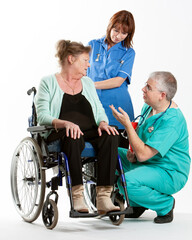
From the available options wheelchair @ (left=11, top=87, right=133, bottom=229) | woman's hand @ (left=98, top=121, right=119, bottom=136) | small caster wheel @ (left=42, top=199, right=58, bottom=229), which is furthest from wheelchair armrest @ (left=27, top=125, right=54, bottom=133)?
small caster wheel @ (left=42, top=199, right=58, bottom=229)

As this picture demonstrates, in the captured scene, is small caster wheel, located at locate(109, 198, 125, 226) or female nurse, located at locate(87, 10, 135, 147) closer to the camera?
small caster wheel, located at locate(109, 198, 125, 226)

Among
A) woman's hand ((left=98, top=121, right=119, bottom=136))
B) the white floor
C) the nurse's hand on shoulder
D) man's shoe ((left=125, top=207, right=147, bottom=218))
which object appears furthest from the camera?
man's shoe ((left=125, top=207, right=147, bottom=218))

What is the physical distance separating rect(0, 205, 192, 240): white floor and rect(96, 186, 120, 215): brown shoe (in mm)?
135

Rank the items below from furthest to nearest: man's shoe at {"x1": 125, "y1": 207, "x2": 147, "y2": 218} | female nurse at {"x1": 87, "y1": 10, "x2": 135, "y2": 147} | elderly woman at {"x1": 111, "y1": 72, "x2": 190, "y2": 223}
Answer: female nurse at {"x1": 87, "y1": 10, "x2": 135, "y2": 147} < man's shoe at {"x1": 125, "y1": 207, "x2": 147, "y2": 218} < elderly woman at {"x1": 111, "y1": 72, "x2": 190, "y2": 223}

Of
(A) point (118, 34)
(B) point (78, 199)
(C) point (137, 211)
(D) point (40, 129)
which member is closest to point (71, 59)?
(D) point (40, 129)

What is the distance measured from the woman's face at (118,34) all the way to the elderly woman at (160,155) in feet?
1.56

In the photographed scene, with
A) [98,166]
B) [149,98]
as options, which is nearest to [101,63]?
[149,98]

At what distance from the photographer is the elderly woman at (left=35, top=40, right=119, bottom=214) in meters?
3.43

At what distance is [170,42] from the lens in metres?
6.01

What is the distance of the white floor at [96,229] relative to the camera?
3.32 m

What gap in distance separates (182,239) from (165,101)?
101 cm

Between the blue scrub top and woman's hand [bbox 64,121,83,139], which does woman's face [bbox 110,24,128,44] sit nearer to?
the blue scrub top

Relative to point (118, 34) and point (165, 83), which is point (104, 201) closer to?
point (165, 83)

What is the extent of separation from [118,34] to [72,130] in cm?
108
